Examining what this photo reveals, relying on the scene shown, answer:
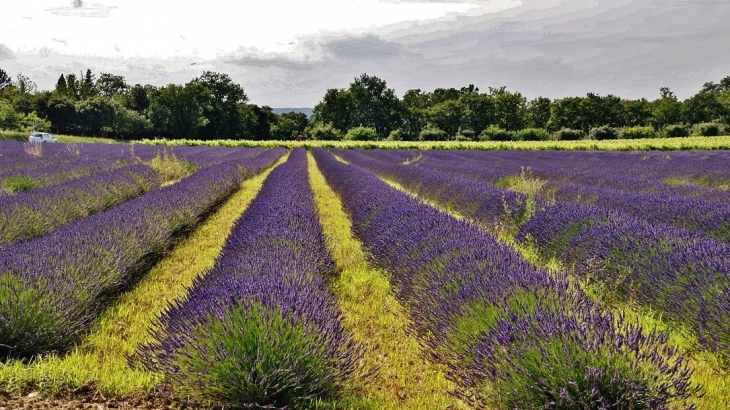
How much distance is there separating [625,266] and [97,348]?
13.6ft

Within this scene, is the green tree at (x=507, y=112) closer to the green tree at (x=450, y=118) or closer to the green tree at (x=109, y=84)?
the green tree at (x=450, y=118)

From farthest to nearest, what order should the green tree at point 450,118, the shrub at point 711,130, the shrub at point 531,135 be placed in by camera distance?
the green tree at point 450,118
the shrub at point 531,135
the shrub at point 711,130

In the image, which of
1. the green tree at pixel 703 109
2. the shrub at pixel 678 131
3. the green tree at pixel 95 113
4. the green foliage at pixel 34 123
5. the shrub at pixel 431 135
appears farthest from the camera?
the green tree at pixel 703 109

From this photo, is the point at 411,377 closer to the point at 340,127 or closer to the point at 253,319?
the point at 253,319

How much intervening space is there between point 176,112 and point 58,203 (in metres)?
60.3

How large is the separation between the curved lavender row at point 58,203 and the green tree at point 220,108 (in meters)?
60.9

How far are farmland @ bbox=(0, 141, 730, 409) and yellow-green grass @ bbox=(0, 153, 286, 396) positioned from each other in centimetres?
1

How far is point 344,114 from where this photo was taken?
244 feet

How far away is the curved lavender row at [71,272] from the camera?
9.11ft

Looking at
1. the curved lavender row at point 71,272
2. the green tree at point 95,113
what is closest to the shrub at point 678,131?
the curved lavender row at point 71,272

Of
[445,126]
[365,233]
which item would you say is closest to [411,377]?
[365,233]

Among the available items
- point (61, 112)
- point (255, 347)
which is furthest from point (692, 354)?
point (61, 112)

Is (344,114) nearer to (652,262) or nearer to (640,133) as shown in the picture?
(640,133)

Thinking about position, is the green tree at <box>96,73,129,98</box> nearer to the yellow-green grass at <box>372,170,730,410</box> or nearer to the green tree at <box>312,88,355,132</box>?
the green tree at <box>312,88,355,132</box>
